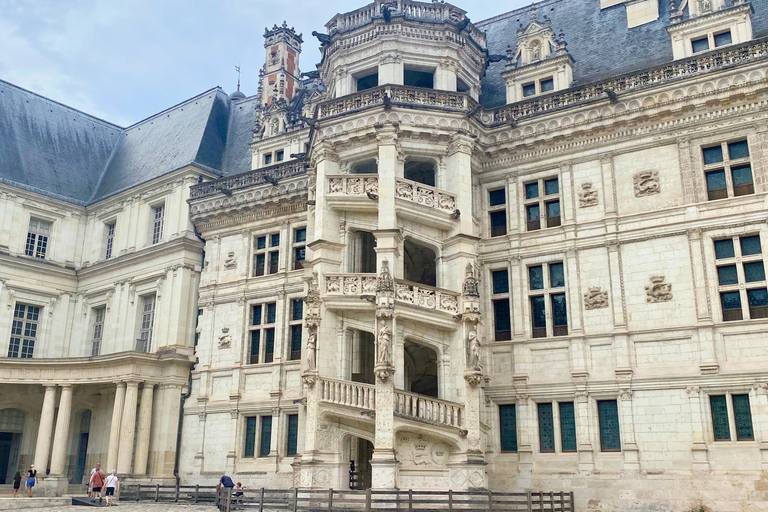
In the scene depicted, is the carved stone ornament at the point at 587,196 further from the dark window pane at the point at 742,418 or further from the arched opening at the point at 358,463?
the arched opening at the point at 358,463

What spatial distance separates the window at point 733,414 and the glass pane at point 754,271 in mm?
3260

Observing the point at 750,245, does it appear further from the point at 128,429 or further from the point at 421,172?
the point at 128,429

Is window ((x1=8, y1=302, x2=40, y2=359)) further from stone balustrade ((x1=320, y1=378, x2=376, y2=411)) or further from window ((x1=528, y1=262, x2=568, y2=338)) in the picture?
window ((x1=528, y1=262, x2=568, y2=338))

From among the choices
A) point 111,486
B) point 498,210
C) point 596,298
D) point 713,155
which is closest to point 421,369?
point 498,210

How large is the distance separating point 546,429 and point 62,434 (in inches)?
745

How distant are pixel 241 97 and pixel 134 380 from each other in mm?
16470

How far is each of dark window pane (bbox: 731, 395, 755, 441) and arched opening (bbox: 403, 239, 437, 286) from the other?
34.3ft

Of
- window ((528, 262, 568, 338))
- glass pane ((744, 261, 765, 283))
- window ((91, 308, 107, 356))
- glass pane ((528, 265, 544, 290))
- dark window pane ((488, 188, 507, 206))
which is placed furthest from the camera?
window ((91, 308, 107, 356))

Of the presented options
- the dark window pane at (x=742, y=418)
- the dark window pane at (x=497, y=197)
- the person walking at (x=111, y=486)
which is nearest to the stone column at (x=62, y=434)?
the person walking at (x=111, y=486)

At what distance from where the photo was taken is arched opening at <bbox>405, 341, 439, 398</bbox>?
25562 millimetres

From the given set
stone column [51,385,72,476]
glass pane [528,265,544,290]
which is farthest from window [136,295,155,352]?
glass pane [528,265,544,290]

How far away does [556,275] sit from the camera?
23688mm

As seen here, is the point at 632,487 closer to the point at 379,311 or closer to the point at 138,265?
the point at 379,311

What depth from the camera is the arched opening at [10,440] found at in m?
32.5
